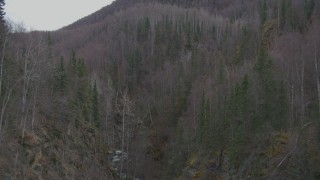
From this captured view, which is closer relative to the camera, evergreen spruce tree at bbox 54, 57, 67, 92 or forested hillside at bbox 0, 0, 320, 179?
forested hillside at bbox 0, 0, 320, 179

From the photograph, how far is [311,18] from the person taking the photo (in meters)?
90.9

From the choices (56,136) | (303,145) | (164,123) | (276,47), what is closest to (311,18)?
(276,47)

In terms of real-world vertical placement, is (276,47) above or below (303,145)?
above

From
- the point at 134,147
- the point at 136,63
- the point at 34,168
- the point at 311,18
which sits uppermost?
the point at 311,18

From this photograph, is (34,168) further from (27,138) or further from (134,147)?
(134,147)

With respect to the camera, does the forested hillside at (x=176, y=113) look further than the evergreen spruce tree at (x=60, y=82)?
No

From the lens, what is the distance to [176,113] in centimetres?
8312

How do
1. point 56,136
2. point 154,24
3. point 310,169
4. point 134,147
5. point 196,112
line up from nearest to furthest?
point 310,169 < point 56,136 < point 134,147 < point 196,112 < point 154,24

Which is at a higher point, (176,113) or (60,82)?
(60,82)

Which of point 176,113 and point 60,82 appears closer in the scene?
point 60,82

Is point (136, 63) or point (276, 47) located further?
point (136, 63)

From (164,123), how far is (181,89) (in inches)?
324

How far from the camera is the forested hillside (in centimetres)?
4244

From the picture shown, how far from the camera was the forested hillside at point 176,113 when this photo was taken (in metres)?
42.4
